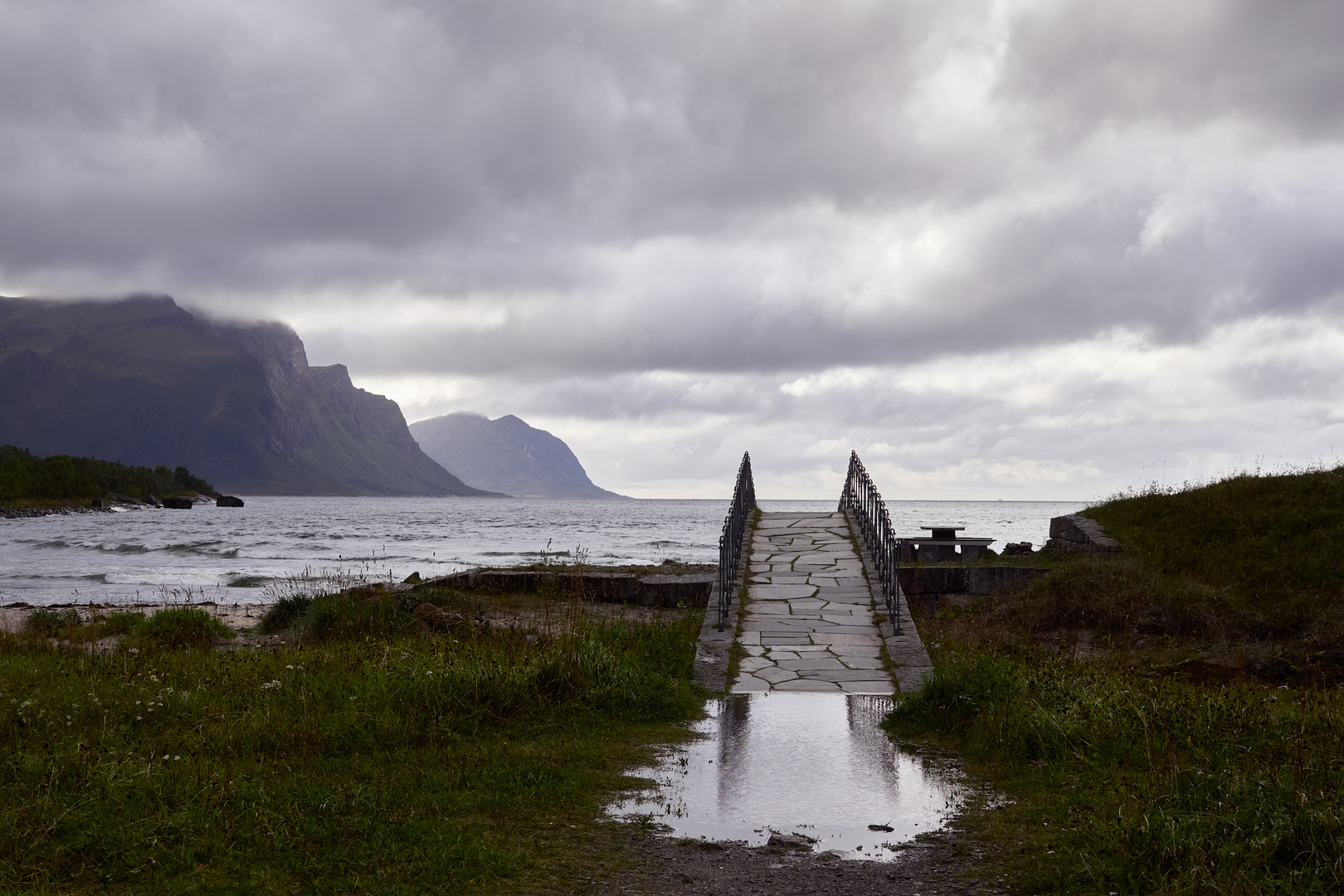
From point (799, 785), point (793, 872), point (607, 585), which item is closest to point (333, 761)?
point (799, 785)

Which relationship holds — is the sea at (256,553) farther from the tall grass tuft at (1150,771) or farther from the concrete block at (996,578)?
the tall grass tuft at (1150,771)

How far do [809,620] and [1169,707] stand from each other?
547 centimetres

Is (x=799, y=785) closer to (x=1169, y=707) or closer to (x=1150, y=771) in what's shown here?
(x=1150, y=771)

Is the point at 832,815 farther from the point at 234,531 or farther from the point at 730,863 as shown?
the point at 234,531

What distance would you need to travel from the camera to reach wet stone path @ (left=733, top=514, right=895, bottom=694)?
30.7 ft

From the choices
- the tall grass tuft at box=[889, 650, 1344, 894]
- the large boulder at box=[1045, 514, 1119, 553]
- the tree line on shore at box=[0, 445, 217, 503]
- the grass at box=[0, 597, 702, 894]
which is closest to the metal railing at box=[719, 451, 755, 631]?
the grass at box=[0, 597, 702, 894]

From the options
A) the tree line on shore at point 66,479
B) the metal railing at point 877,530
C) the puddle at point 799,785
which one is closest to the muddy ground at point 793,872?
the puddle at point 799,785

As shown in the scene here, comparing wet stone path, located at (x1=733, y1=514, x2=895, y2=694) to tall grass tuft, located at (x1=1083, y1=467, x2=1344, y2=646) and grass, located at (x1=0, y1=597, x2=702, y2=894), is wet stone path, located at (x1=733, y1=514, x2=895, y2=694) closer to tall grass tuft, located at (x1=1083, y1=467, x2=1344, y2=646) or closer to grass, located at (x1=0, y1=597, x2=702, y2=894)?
grass, located at (x1=0, y1=597, x2=702, y2=894)

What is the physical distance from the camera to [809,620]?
11.9 meters

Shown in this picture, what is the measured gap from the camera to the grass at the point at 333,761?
14.6 ft

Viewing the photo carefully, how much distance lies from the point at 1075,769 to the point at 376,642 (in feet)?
23.3

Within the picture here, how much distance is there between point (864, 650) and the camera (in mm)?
10461

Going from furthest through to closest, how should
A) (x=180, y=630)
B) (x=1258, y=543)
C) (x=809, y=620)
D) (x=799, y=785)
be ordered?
(x=1258, y=543) → (x=180, y=630) → (x=809, y=620) → (x=799, y=785)

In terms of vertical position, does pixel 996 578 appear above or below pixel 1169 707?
above
